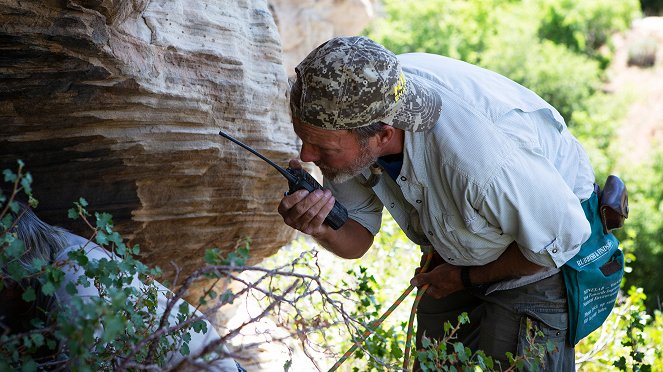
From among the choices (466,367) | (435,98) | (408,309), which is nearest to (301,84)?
(435,98)

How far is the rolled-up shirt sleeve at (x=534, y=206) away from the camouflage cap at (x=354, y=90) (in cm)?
31

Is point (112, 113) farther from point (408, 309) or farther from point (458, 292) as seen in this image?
point (408, 309)

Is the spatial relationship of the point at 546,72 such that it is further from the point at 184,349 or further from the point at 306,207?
the point at 184,349

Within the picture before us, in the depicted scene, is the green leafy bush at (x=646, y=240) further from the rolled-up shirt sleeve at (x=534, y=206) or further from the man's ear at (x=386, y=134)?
the man's ear at (x=386, y=134)

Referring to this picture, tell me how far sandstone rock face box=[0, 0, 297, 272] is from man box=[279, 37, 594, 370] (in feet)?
1.87

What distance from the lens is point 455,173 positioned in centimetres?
263

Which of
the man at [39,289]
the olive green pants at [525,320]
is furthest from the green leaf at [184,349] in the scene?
the olive green pants at [525,320]

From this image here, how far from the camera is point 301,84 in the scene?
254 centimetres

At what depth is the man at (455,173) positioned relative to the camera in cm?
252

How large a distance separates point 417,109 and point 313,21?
8322mm

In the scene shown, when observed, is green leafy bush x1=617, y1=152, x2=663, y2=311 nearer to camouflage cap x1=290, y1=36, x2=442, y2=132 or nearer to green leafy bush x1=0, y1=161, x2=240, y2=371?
camouflage cap x1=290, y1=36, x2=442, y2=132

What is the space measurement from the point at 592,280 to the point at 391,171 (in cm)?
81

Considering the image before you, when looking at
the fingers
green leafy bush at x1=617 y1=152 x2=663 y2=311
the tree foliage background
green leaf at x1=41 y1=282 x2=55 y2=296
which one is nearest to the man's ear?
the fingers

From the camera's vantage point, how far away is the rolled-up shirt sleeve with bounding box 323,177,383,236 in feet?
9.93
